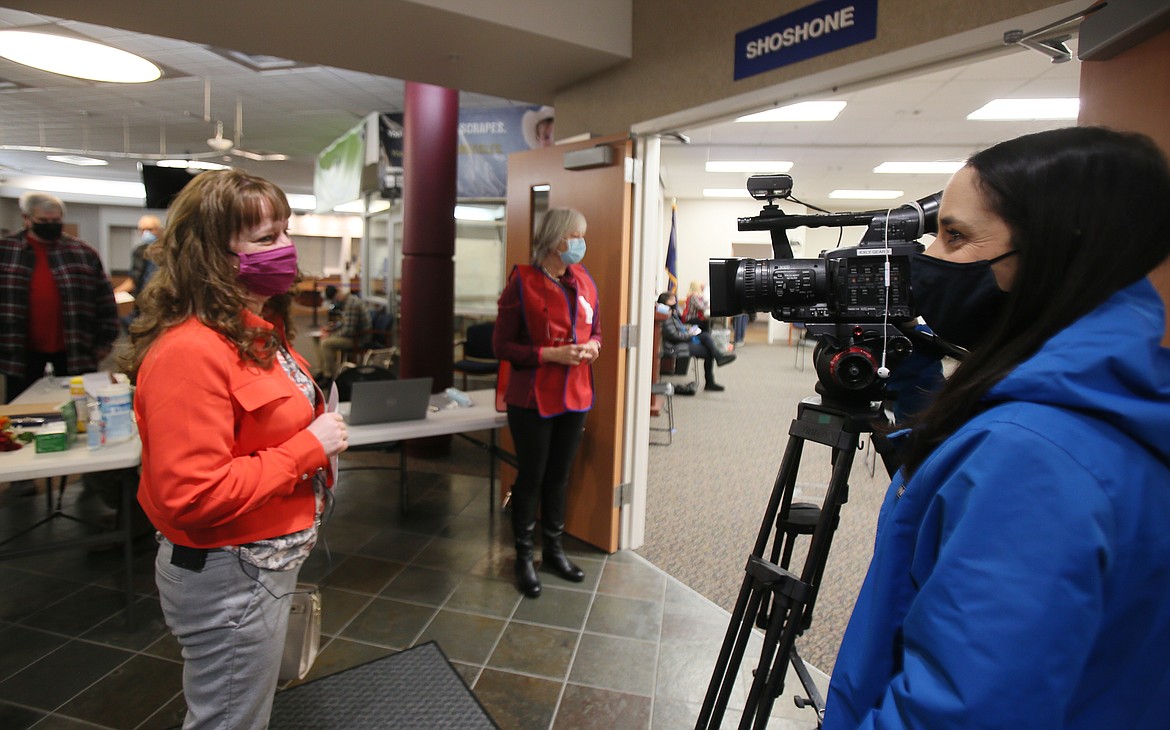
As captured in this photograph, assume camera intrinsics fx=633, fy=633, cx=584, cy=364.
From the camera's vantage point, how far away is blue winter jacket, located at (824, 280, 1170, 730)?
21.5 inches

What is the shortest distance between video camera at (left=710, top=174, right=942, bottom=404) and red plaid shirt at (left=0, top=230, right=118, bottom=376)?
12.4 feet

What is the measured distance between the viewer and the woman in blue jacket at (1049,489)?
0.55m

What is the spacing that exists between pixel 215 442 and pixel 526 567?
6.23 feet

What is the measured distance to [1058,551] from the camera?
1.79 ft

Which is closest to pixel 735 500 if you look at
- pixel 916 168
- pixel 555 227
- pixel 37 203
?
pixel 555 227

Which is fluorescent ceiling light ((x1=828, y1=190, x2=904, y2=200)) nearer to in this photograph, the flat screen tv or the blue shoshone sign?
the blue shoshone sign

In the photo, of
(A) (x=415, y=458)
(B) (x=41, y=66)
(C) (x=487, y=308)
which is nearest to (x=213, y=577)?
(A) (x=415, y=458)

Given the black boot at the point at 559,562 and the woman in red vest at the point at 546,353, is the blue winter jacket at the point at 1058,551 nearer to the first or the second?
the woman in red vest at the point at 546,353

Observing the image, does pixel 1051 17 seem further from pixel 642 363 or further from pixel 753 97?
pixel 642 363

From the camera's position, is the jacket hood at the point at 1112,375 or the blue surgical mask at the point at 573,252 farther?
the blue surgical mask at the point at 573,252

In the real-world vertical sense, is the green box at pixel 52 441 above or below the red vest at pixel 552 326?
Answer: below

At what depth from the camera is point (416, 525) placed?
139 inches

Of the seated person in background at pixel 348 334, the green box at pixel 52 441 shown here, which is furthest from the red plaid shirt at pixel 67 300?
the seated person in background at pixel 348 334

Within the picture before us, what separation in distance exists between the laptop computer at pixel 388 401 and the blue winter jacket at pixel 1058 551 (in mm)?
2543
